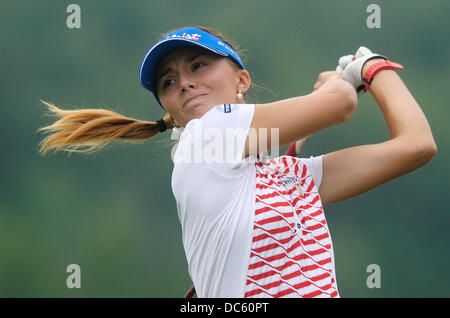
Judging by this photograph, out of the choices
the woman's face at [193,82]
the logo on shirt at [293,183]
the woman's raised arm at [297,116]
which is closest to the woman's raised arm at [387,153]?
the logo on shirt at [293,183]

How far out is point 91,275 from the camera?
17.6 ft

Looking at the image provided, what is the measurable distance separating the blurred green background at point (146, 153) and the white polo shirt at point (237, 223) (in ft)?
11.1

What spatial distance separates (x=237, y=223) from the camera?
187 centimetres

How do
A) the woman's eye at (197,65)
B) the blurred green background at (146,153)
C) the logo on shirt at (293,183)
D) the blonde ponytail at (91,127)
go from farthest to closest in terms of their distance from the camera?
1. the blurred green background at (146,153)
2. the blonde ponytail at (91,127)
3. the woman's eye at (197,65)
4. the logo on shirt at (293,183)

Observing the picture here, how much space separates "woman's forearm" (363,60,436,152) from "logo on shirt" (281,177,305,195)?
301 mm

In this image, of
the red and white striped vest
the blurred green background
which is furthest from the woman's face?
the blurred green background

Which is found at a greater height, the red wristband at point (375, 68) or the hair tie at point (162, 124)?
the red wristband at point (375, 68)

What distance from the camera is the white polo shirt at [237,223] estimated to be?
1.87 meters

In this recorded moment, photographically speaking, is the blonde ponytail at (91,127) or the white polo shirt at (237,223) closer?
the white polo shirt at (237,223)

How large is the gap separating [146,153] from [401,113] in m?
3.45

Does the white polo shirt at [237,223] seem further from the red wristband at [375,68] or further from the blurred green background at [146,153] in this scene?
the blurred green background at [146,153]

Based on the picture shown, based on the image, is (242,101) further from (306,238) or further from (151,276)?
(151,276)

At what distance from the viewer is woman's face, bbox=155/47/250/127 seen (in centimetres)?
214

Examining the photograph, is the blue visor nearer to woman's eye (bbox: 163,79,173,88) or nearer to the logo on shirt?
woman's eye (bbox: 163,79,173,88)
